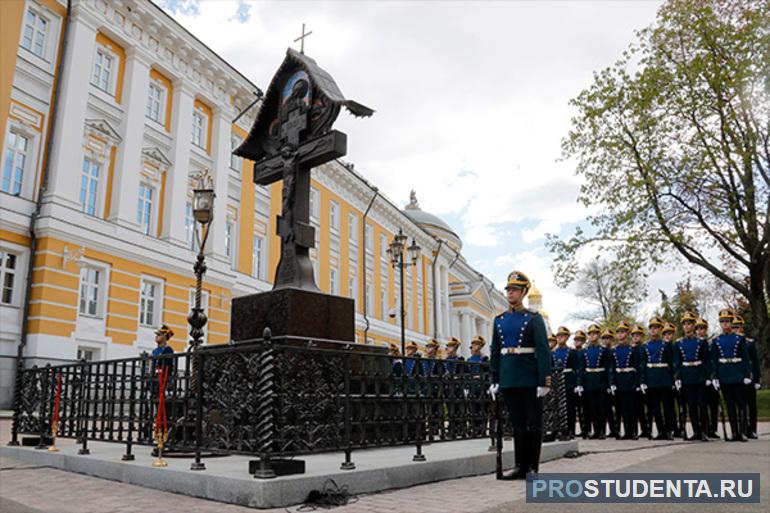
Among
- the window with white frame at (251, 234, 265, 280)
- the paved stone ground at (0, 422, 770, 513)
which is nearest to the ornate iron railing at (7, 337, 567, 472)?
the paved stone ground at (0, 422, 770, 513)

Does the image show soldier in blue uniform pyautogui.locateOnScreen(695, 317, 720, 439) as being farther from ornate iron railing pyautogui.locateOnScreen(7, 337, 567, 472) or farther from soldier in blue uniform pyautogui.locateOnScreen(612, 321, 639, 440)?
ornate iron railing pyautogui.locateOnScreen(7, 337, 567, 472)

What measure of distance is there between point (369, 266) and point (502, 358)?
34.5m

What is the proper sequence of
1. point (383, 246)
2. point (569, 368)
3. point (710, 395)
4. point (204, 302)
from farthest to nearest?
point (383, 246)
point (204, 302)
point (569, 368)
point (710, 395)

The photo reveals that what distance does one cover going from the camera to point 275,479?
15.4 feet

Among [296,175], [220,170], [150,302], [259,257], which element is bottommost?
[296,175]

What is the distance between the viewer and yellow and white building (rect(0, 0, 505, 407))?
16781mm

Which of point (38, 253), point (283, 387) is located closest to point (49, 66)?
point (38, 253)

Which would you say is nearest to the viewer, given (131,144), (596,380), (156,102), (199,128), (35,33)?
(596,380)

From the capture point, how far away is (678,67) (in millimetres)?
20062

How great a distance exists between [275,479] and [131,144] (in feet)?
60.7

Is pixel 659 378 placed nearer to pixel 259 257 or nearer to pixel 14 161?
pixel 14 161

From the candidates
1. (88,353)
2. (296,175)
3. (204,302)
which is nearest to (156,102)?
(204,302)

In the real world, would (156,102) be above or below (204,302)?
above

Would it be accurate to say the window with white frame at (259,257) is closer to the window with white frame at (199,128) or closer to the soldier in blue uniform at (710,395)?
the window with white frame at (199,128)
